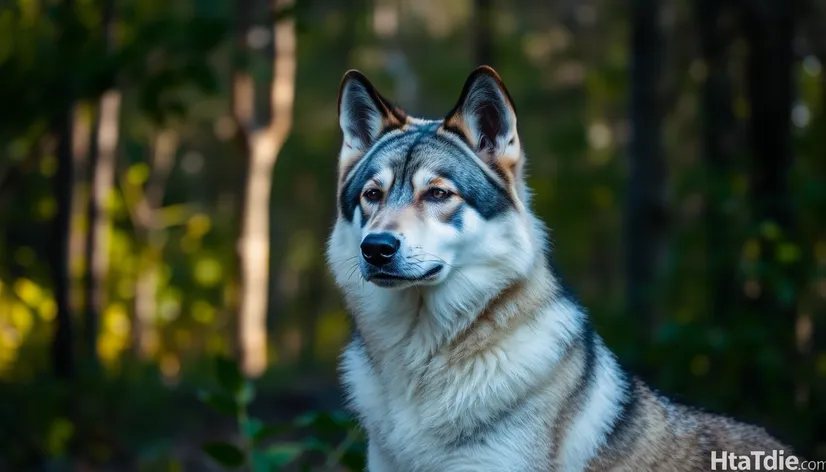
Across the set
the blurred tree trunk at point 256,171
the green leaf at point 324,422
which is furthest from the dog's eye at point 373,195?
the blurred tree trunk at point 256,171

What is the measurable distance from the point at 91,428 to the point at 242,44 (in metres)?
4.46

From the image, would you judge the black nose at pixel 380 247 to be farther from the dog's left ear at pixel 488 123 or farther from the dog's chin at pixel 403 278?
the dog's left ear at pixel 488 123

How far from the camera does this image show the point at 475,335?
155 inches

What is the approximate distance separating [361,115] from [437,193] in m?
0.74

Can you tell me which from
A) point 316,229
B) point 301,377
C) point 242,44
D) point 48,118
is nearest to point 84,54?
point 48,118

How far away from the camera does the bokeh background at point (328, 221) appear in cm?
716

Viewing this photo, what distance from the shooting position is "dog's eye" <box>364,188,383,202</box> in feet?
13.7

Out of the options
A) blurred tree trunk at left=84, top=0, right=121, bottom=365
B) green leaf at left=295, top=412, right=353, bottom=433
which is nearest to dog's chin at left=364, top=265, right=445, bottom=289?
green leaf at left=295, top=412, right=353, bottom=433

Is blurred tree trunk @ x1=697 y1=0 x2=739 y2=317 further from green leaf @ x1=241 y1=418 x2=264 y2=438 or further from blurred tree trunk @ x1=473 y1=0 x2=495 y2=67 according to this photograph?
green leaf @ x1=241 y1=418 x2=264 y2=438

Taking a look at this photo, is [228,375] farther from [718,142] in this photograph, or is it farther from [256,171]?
[718,142]

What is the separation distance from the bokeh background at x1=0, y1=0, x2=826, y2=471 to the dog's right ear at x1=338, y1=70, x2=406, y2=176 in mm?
725

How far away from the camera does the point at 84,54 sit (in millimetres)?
7000

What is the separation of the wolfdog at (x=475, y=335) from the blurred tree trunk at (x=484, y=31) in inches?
420

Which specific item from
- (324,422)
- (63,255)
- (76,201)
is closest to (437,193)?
(324,422)
